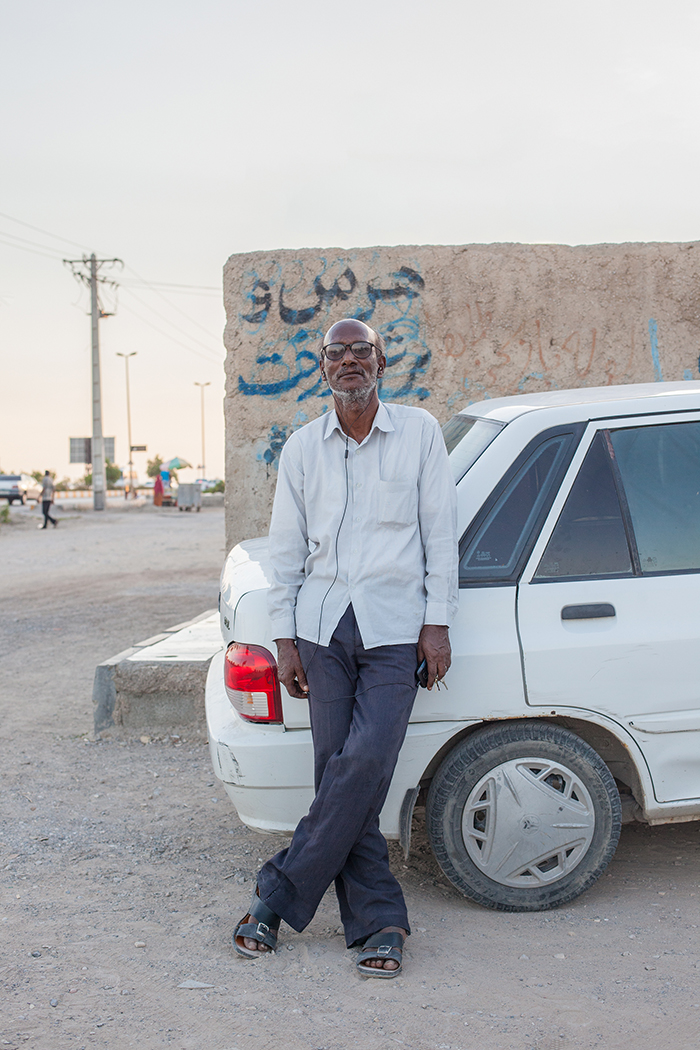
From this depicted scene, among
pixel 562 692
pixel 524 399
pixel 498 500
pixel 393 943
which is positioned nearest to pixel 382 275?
pixel 524 399

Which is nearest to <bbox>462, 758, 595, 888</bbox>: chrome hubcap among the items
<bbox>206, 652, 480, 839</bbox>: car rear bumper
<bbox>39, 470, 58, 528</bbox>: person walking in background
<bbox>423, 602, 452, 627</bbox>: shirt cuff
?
<bbox>206, 652, 480, 839</bbox>: car rear bumper

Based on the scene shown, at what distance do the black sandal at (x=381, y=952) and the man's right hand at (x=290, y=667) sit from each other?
2.43ft

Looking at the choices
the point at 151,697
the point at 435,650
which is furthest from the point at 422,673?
the point at 151,697

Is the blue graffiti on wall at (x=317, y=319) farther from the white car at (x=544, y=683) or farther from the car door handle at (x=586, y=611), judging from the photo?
the car door handle at (x=586, y=611)

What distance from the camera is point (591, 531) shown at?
3043mm

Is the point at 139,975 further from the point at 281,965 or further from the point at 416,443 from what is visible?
the point at 416,443

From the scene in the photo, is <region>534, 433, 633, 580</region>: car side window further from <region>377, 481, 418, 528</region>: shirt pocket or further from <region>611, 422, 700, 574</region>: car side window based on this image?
<region>377, 481, 418, 528</region>: shirt pocket

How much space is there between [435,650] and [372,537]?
15.1 inches

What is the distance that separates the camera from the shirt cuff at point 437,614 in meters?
2.77

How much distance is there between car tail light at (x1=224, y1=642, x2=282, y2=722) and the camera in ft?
9.71

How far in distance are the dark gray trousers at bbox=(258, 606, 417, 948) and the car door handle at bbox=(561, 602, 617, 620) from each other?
53cm

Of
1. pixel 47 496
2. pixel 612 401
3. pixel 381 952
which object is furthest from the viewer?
pixel 47 496


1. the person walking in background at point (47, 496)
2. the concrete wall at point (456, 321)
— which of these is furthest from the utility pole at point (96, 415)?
the concrete wall at point (456, 321)

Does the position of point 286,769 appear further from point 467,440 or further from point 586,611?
point 467,440
